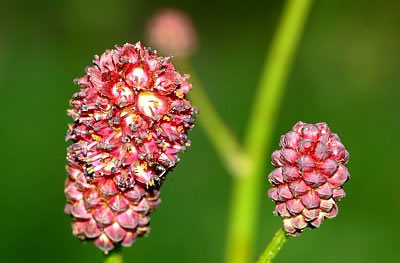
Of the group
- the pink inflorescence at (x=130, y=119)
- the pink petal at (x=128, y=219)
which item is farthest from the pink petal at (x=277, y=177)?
the pink petal at (x=128, y=219)

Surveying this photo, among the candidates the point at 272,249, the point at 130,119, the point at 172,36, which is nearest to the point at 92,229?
the point at 130,119

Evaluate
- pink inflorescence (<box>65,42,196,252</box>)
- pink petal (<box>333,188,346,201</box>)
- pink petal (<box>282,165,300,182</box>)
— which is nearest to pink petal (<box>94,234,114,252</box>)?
pink inflorescence (<box>65,42,196,252</box>)

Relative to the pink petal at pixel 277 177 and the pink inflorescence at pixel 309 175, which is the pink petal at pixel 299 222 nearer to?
the pink inflorescence at pixel 309 175

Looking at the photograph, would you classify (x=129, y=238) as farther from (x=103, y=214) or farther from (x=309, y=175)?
(x=309, y=175)

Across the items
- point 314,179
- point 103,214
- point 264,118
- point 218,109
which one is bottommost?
point 103,214

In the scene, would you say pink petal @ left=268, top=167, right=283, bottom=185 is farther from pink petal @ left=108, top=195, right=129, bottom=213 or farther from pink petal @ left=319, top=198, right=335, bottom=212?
pink petal @ left=108, top=195, right=129, bottom=213
